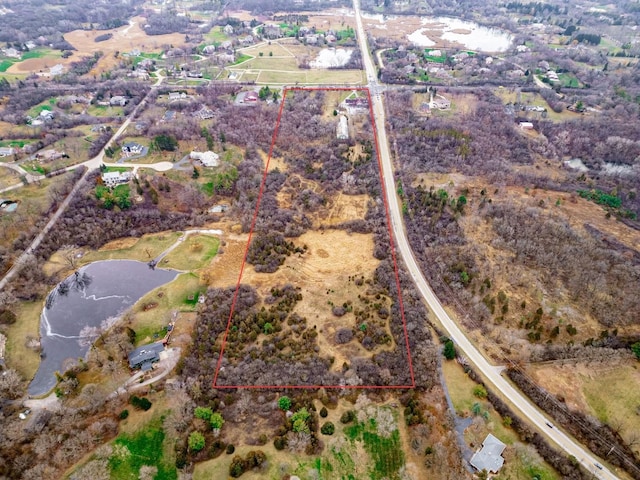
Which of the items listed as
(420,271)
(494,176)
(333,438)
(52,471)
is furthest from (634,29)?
(52,471)

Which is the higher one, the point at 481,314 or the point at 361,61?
the point at 361,61

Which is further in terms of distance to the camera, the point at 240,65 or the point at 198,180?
the point at 240,65

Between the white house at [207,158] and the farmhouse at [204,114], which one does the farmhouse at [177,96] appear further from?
the white house at [207,158]

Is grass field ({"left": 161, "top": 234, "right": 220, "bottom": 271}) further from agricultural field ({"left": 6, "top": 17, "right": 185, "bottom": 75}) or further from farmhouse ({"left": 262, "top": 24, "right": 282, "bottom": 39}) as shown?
farmhouse ({"left": 262, "top": 24, "right": 282, "bottom": 39})

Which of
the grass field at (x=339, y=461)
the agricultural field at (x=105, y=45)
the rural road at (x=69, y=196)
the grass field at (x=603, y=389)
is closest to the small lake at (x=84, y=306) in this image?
the rural road at (x=69, y=196)

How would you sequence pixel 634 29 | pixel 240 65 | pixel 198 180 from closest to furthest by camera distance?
pixel 198 180
pixel 240 65
pixel 634 29

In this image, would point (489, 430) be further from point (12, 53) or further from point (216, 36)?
point (12, 53)

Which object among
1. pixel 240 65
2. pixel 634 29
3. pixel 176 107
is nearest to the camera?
pixel 176 107

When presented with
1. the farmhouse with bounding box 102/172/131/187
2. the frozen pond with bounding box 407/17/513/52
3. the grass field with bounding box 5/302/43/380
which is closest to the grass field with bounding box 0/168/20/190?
the farmhouse with bounding box 102/172/131/187

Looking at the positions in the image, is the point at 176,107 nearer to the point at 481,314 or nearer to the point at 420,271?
the point at 420,271
